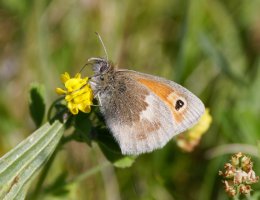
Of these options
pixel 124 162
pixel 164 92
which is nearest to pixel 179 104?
pixel 164 92

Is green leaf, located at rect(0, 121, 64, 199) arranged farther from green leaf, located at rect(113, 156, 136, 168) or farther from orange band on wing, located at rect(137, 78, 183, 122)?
orange band on wing, located at rect(137, 78, 183, 122)

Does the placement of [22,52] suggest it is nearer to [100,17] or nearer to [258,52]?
[100,17]

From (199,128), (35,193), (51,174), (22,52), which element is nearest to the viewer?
(35,193)

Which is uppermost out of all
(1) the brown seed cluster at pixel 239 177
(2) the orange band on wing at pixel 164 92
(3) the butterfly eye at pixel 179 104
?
(2) the orange band on wing at pixel 164 92

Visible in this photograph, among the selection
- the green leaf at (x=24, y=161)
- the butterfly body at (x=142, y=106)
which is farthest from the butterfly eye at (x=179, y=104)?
the green leaf at (x=24, y=161)

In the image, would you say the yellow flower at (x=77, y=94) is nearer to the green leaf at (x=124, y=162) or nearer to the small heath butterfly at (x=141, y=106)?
the small heath butterfly at (x=141, y=106)

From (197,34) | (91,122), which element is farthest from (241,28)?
(91,122)
